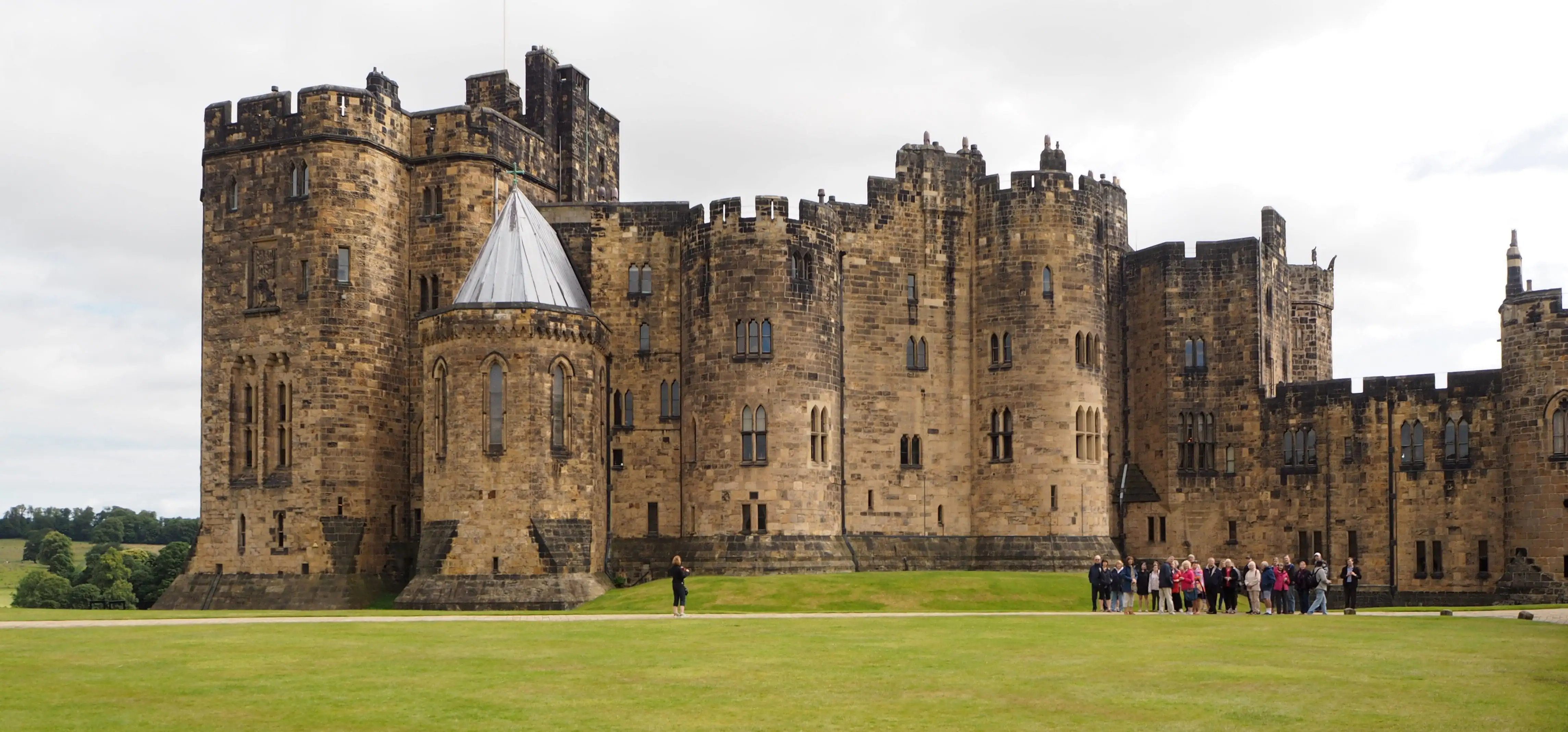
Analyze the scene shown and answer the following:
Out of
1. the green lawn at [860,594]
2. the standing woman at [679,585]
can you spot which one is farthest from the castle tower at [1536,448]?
the standing woman at [679,585]

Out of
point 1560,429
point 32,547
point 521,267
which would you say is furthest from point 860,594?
point 32,547

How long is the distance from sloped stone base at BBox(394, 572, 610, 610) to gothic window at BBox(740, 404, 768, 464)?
30.8ft

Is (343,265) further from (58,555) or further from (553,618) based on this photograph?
(58,555)

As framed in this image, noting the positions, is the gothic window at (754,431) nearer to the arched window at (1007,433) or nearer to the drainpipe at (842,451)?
the drainpipe at (842,451)

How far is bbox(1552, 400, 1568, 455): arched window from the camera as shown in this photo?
188 ft

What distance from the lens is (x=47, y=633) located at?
3709 cm

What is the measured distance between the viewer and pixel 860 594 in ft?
181

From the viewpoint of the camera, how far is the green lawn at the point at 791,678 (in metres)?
22.8

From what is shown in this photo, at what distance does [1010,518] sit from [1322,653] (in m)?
34.0

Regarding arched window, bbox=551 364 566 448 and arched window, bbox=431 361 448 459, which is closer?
arched window, bbox=431 361 448 459

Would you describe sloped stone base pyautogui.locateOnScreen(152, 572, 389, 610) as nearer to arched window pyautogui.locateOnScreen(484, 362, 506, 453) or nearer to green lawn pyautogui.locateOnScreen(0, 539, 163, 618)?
arched window pyautogui.locateOnScreen(484, 362, 506, 453)

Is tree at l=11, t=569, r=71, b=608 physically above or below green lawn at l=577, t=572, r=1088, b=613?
below

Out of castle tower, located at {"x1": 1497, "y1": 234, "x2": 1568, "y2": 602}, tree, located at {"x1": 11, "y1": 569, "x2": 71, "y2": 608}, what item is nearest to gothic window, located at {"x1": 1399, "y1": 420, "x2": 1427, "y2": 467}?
castle tower, located at {"x1": 1497, "y1": 234, "x2": 1568, "y2": 602}

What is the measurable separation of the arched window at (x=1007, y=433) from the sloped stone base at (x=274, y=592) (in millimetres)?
25677
